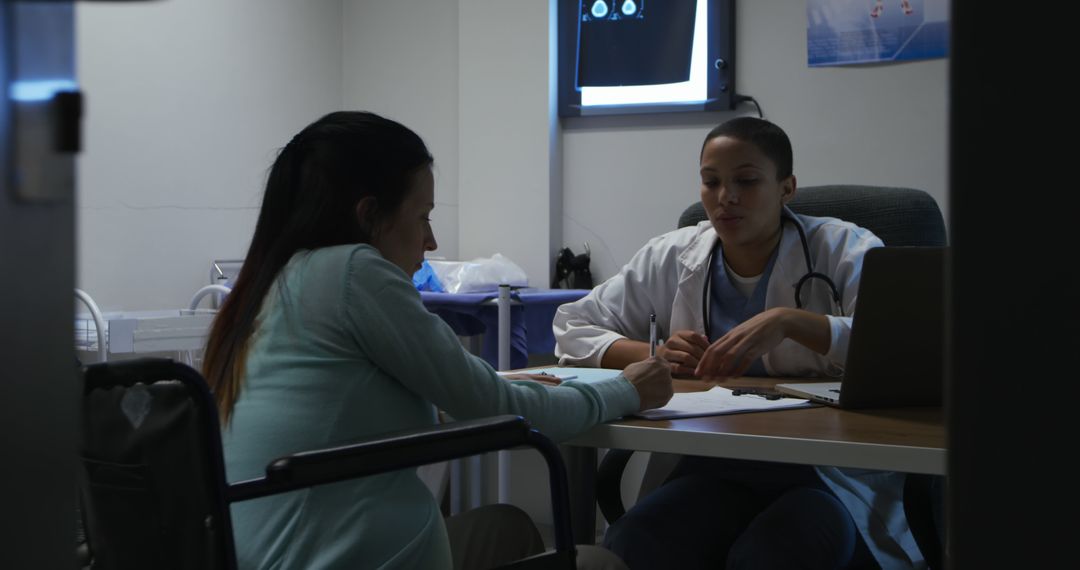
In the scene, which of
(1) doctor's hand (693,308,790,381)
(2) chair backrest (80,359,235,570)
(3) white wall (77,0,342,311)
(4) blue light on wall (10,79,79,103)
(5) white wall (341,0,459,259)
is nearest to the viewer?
(4) blue light on wall (10,79,79,103)

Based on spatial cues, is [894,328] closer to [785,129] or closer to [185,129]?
[785,129]

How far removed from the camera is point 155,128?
10.1 feet

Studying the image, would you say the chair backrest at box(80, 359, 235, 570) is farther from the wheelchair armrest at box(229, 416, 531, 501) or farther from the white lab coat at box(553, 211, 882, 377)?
the white lab coat at box(553, 211, 882, 377)

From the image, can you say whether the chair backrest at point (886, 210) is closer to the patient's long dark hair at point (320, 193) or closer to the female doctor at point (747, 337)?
the female doctor at point (747, 337)

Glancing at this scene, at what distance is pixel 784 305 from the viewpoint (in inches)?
68.9

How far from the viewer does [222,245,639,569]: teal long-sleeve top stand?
1022mm

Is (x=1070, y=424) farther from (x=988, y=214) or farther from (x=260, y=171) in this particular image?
(x=260, y=171)

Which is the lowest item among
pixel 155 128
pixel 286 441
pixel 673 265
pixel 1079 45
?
pixel 286 441

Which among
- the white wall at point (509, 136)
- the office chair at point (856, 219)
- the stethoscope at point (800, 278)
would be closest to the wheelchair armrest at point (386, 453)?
the office chair at point (856, 219)

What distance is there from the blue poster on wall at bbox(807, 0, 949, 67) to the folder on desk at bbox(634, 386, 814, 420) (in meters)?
2.05

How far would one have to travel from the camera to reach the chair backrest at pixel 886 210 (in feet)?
6.14

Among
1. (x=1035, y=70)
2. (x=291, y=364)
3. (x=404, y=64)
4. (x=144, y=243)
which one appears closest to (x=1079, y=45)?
(x=1035, y=70)

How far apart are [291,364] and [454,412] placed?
192mm

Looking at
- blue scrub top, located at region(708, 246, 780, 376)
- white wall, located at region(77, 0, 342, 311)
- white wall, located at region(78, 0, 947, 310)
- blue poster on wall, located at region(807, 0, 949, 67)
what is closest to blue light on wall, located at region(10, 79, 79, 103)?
blue scrub top, located at region(708, 246, 780, 376)
